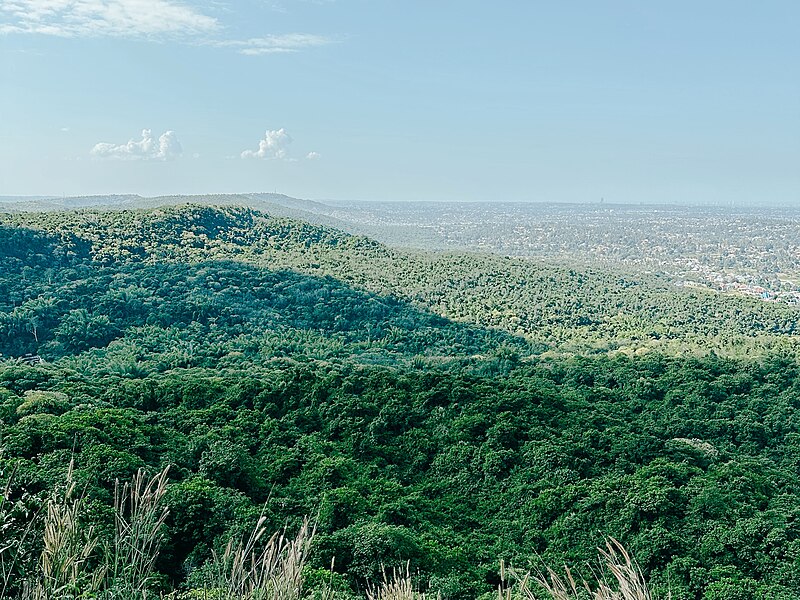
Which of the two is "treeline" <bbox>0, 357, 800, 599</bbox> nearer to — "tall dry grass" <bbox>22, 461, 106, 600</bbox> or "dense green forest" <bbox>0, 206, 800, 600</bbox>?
"dense green forest" <bbox>0, 206, 800, 600</bbox>

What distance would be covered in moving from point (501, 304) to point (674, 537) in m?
46.7

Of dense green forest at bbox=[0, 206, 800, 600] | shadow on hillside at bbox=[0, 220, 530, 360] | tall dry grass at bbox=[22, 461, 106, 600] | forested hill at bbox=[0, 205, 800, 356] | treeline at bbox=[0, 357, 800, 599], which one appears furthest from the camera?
forested hill at bbox=[0, 205, 800, 356]

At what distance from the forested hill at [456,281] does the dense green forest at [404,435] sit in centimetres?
202

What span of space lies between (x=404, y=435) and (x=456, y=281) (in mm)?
45949

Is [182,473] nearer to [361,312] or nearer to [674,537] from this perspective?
[674,537]

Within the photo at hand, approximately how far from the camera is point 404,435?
1975 centimetres

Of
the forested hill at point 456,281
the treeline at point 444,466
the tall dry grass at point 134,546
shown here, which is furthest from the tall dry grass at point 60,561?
the forested hill at point 456,281

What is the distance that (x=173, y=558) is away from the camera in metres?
11.7

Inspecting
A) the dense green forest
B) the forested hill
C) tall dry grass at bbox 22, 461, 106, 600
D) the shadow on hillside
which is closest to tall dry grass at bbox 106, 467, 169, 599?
tall dry grass at bbox 22, 461, 106, 600

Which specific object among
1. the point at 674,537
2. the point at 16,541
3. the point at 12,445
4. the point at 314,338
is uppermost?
the point at 16,541

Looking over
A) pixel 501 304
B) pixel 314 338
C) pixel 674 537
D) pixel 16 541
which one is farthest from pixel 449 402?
pixel 501 304

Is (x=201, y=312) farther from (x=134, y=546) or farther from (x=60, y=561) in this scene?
(x=134, y=546)

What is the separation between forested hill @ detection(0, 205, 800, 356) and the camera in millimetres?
52156

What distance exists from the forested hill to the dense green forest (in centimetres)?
202
